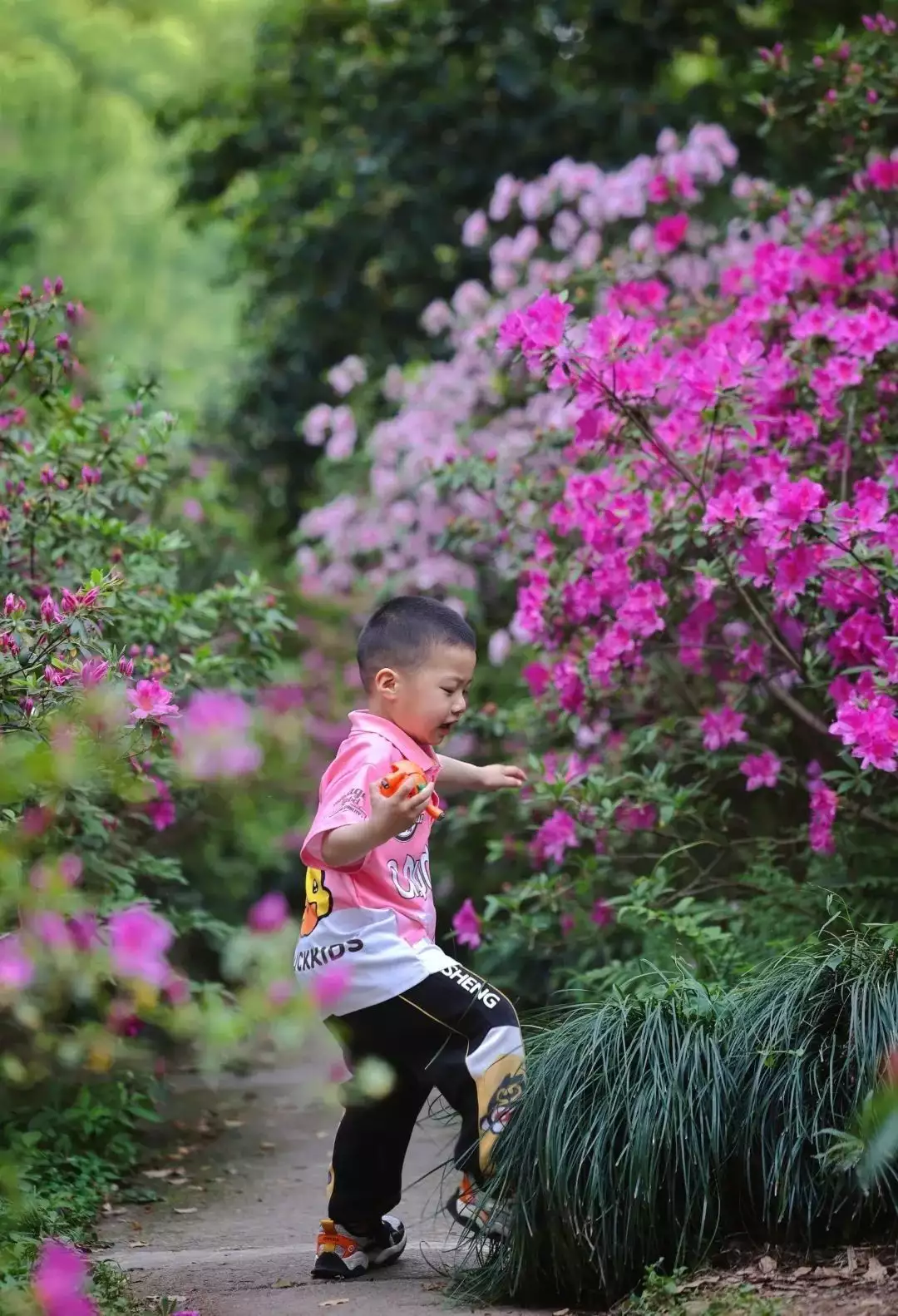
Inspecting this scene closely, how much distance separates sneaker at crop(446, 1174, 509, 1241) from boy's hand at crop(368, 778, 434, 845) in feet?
2.40

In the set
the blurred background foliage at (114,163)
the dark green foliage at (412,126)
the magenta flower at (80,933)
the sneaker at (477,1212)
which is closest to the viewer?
the magenta flower at (80,933)

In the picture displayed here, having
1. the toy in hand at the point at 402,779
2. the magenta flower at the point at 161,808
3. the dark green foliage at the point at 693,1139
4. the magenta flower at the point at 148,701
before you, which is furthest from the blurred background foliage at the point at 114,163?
the dark green foliage at the point at 693,1139

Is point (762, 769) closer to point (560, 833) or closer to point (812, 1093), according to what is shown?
point (560, 833)

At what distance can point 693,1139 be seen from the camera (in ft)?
9.80

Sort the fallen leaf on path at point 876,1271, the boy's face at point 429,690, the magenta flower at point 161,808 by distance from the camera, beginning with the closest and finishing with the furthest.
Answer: the fallen leaf on path at point 876,1271, the boy's face at point 429,690, the magenta flower at point 161,808

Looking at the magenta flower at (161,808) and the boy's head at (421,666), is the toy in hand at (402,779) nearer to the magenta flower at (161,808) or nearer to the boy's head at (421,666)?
the boy's head at (421,666)

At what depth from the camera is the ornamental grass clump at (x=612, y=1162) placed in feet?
9.82

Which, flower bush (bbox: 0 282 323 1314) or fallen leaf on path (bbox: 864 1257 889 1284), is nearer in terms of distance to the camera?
flower bush (bbox: 0 282 323 1314)

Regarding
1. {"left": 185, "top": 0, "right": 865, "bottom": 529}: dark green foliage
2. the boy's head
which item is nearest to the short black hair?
the boy's head

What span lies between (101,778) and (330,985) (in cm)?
80

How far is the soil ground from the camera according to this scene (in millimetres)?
2869

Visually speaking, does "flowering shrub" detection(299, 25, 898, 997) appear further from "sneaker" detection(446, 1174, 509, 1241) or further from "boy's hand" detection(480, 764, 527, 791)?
"sneaker" detection(446, 1174, 509, 1241)

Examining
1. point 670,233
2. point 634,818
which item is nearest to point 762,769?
point 634,818

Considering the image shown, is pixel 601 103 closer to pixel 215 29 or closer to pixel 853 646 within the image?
pixel 853 646
